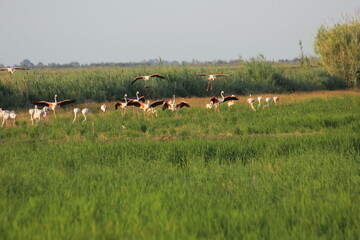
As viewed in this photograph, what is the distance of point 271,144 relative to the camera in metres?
8.40

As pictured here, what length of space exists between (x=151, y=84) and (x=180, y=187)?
1653 centimetres

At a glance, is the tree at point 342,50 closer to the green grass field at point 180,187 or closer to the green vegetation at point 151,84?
the green vegetation at point 151,84

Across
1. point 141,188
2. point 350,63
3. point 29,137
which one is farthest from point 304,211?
point 350,63

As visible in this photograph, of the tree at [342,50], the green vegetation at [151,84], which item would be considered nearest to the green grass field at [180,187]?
the green vegetation at [151,84]

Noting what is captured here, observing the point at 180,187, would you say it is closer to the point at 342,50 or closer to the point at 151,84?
the point at 151,84

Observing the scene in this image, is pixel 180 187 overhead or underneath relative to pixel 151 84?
underneath

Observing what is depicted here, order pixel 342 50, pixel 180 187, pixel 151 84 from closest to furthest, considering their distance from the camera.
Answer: pixel 180 187
pixel 151 84
pixel 342 50

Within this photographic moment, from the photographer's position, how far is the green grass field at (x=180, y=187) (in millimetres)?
3996

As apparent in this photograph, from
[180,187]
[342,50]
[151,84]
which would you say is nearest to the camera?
[180,187]

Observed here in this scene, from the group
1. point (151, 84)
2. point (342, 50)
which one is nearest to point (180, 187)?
point (151, 84)

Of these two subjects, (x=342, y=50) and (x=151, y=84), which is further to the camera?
(x=342, y=50)

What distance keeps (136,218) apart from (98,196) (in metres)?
1.02

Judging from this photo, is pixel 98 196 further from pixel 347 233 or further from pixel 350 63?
pixel 350 63

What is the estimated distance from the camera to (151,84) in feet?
71.1
